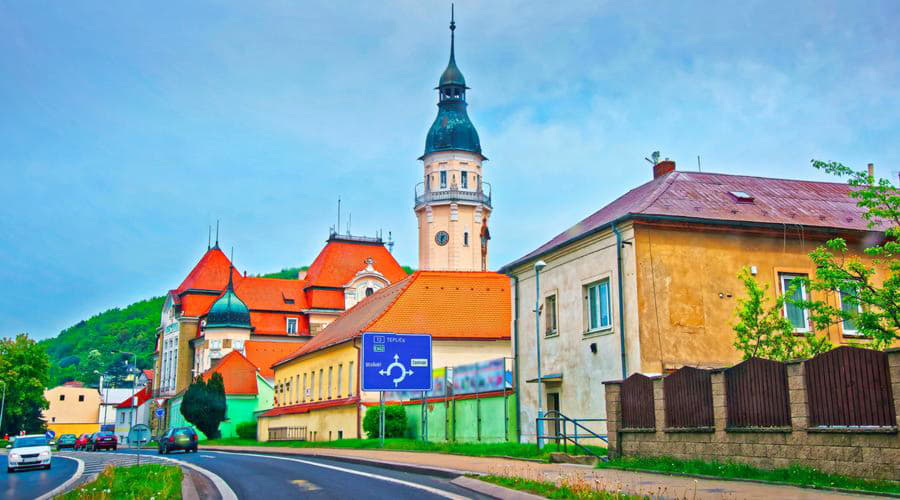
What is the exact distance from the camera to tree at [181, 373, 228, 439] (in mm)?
64812

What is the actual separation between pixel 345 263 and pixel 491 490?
82.8m

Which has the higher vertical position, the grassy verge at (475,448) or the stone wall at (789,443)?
the stone wall at (789,443)

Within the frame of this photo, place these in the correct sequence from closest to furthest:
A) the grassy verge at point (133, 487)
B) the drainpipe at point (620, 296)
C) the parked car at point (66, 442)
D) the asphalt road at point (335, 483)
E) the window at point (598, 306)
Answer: the grassy verge at point (133, 487) < the asphalt road at point (335, 483) < the drainpipe at point (620, 296) < the window at point (598, 306) < the parked car at point (66, 442)

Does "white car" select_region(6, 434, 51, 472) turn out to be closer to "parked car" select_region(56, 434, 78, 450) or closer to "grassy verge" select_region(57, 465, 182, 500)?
"grassy verge" select_region(57, 465, 182, 500)

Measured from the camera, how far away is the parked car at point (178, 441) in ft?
136

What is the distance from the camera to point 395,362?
1186 inches

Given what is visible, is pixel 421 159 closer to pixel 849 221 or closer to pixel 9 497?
pixel 849 221

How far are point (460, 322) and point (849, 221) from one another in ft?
73.2

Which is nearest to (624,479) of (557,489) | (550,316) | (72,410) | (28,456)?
(557,489)

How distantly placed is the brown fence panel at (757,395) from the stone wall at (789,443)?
6.2 inches

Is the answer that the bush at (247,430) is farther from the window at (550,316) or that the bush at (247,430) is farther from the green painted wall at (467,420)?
the window at (550,316)

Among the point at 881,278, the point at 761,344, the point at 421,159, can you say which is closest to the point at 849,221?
the point at 881,278

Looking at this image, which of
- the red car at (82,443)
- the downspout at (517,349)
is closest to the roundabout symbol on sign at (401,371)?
the downspout at (517,349)

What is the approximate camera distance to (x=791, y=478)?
13.1 m
